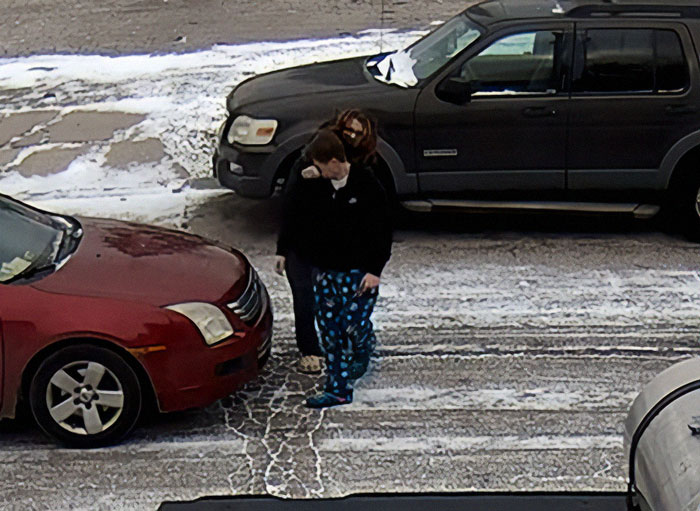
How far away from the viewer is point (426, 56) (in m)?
8.67

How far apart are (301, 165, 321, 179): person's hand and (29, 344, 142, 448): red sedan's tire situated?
1.36m

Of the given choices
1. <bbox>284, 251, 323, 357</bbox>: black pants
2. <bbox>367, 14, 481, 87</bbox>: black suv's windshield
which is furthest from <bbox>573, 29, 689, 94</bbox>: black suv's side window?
<bbox>284, 251, 323, 357</bbox>: black pants

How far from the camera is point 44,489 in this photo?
200 inches

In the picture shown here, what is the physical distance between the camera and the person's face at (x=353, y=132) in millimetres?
5422

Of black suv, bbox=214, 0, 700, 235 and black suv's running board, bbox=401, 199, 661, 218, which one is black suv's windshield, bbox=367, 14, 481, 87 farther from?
black suv's running board, bbox=401, 199, 661, 218

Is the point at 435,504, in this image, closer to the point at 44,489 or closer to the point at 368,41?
the point at 44,489

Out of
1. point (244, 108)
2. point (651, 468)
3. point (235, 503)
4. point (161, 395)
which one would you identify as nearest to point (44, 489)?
point (161, 395)

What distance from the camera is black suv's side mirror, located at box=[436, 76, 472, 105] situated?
807 centimetres

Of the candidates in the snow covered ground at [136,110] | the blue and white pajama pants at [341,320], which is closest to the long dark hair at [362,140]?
the blue and white pajama pants at [341,320]

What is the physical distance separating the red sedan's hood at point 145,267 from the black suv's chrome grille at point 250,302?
0.24ft

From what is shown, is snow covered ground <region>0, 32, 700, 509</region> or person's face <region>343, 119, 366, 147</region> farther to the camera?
person's face <region>343, 119, 366, 147</region>

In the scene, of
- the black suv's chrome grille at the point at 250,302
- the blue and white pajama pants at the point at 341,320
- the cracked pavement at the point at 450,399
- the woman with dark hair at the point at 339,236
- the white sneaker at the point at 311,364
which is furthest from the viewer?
the white sneaker at the point at 311,364

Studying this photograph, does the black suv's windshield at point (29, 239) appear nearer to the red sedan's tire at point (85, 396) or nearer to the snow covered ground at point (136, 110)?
the red sedan's tire at point (85, 396)

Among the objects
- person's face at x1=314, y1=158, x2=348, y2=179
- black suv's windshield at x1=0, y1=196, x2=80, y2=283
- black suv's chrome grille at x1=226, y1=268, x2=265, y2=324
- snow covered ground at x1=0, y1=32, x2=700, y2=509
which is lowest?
snow covered ground at x1=0, y1=32, x2=700, y2=509
